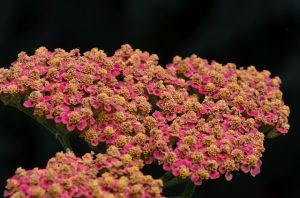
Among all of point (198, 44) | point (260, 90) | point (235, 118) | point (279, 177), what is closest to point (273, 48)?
point (198, 44)

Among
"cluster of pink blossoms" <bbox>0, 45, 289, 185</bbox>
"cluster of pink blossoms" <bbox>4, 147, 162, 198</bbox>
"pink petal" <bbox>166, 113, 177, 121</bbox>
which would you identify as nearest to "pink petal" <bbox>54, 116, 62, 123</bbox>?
"cluster of pink blossoms" <bbox>0, 45, 289, 185</bbox>

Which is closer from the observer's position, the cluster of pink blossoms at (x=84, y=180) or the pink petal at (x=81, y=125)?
the cluster of pink blossoms at (x=84, y=180)

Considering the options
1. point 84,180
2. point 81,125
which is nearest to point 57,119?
point 81,125

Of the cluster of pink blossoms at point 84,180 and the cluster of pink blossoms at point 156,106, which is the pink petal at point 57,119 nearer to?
the cluster of pink blossoms at point 156,106

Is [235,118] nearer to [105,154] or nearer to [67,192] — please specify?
[105,154]

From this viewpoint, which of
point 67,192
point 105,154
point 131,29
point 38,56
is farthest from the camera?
point 131,29

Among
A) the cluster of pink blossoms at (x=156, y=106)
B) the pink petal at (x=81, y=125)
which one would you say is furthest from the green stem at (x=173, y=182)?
the pink petal at (x=81, y=125)
